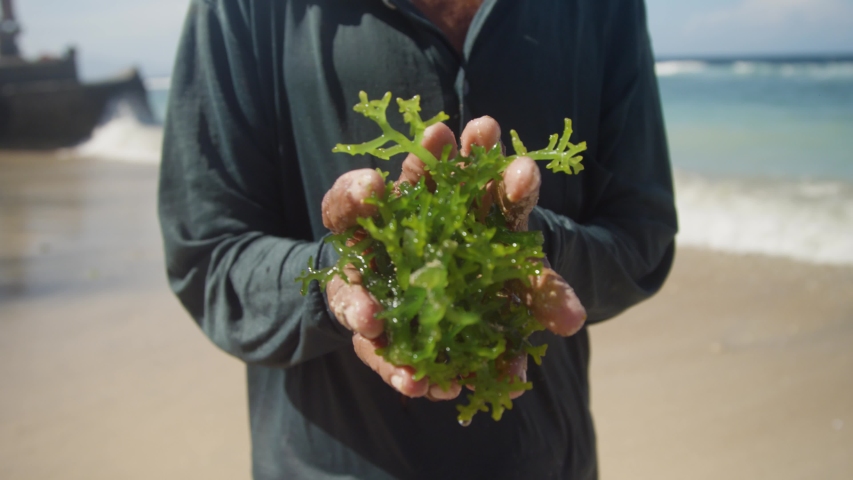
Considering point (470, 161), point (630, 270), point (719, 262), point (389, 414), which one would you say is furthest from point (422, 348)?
point (719, 262)

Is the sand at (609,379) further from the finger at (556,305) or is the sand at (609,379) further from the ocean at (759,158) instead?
the finger at (556,305)

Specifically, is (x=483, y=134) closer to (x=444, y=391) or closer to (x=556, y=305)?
(x=556, y=305)

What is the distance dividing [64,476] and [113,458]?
0.24 m

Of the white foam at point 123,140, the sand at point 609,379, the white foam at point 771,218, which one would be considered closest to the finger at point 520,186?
the sand at point 609,379

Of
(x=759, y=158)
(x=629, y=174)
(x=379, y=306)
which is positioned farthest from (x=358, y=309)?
(x=759, y=158)

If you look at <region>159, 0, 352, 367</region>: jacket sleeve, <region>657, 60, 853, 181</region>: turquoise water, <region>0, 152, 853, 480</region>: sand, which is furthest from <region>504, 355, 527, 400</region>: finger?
<region>657, 60, 853, 181</region>: turquoise water

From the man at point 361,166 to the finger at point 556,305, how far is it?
0.39 meters

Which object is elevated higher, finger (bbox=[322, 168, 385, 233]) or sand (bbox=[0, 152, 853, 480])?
finger (bbox=[322, 168, 385, 233])

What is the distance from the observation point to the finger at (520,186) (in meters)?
1.10

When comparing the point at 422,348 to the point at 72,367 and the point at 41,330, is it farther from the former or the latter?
the point at 41,330

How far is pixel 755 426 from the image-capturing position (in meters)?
3.84

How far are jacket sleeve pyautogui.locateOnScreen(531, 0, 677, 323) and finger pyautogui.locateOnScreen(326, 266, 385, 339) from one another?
0.71m

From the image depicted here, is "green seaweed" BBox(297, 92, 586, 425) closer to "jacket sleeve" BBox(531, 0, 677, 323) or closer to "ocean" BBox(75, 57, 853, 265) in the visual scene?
"jacket sleeve" BBox(531, 0, 677, 323)

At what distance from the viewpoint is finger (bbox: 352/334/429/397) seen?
107 centimetres
